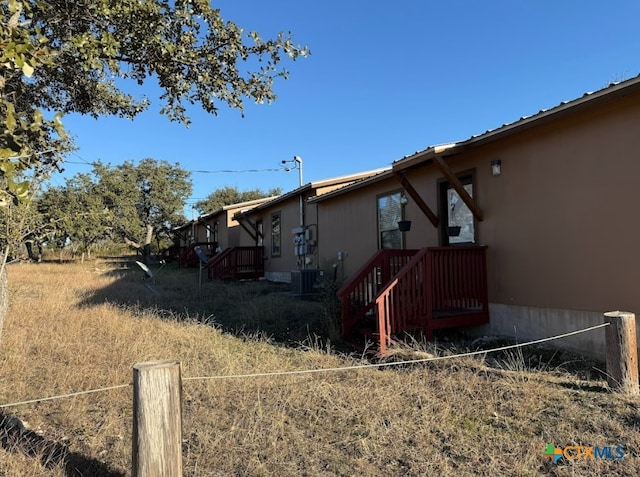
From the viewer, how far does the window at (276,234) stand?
16547 mm

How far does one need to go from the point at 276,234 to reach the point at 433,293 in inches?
446

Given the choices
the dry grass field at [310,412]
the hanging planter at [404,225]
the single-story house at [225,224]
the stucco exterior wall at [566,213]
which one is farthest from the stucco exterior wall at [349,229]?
the single-story house at [225,224]

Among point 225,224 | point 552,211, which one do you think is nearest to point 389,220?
point 552,211

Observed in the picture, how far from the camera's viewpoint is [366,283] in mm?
7117

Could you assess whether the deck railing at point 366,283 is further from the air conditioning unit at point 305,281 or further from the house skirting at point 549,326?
the air conditioning unit at point 305,281

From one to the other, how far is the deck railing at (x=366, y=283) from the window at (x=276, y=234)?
939 centimetres

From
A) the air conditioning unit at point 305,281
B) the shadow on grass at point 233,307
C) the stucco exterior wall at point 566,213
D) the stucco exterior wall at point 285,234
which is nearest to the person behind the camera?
the stucco exterior wall at point 566,213

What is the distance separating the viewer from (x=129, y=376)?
470 cm

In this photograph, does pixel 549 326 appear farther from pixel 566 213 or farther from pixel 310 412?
pixel 310 412

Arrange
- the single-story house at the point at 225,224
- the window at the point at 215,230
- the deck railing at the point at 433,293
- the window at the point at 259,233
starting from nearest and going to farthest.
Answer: the deck railing at the point at 433,293
the window at the point at 259,233
the single-story house at the point at 225,224
the window at the point at 215,230

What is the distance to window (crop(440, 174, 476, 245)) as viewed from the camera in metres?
7.14

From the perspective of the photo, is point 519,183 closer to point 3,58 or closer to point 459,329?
point 459,329

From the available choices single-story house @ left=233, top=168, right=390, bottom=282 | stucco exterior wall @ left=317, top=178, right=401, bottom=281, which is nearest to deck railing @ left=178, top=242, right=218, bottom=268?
single-story house @ left=233, top=168, right=390, bottom=282

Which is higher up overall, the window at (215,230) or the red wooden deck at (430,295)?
the window at (215,230)
